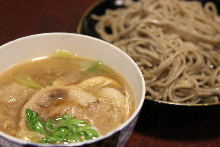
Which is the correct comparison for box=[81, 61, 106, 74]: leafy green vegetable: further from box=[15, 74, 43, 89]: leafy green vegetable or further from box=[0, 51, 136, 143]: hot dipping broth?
box=[15, 74, 43, 89]: leafy green vegetable

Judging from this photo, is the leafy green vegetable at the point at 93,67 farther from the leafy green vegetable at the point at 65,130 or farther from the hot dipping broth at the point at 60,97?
the leafy green vegetable at the point at 65,130

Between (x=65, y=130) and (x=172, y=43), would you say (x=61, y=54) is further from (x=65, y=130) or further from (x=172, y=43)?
(x=172, y=43)

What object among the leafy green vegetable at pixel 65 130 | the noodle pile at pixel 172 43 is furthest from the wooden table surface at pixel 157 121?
the leafy green vegetable at pixel 65 130

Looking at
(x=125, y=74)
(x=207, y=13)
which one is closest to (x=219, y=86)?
(x=207, y=13)

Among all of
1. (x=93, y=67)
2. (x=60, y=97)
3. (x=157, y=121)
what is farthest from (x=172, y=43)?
(x=60, y=97)

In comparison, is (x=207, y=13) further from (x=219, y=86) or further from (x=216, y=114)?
(x=216, y=114)
